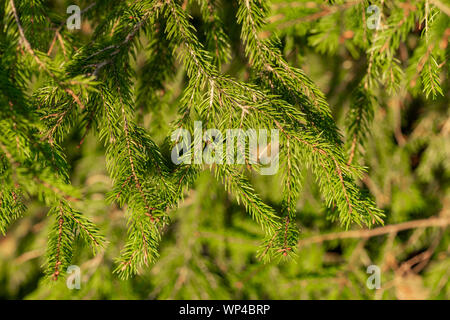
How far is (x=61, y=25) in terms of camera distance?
122cm

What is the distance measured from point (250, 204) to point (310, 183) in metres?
1.39

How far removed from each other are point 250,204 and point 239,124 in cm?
23

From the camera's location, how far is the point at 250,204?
3.07 ft

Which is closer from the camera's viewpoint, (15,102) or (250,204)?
(15,102)

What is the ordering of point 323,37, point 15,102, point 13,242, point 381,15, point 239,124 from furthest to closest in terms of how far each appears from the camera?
point 13,242, point 323,37, point 381,15, point 239,124, point 15,102

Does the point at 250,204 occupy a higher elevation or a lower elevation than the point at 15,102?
lower

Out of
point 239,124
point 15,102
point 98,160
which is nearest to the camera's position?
point 15,102

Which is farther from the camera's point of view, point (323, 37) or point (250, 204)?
point (323, 37)

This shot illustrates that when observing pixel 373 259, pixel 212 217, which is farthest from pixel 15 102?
pixel 373 259

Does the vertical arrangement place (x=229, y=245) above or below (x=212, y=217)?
below

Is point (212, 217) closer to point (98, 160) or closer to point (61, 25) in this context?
point (98, 160)

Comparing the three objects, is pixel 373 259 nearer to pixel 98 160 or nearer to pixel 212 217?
pixel 212 217

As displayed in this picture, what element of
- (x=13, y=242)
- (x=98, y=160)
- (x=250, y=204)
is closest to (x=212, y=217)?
(x=98, y=160)

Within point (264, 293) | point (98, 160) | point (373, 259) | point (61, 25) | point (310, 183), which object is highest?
point (98, 160)
